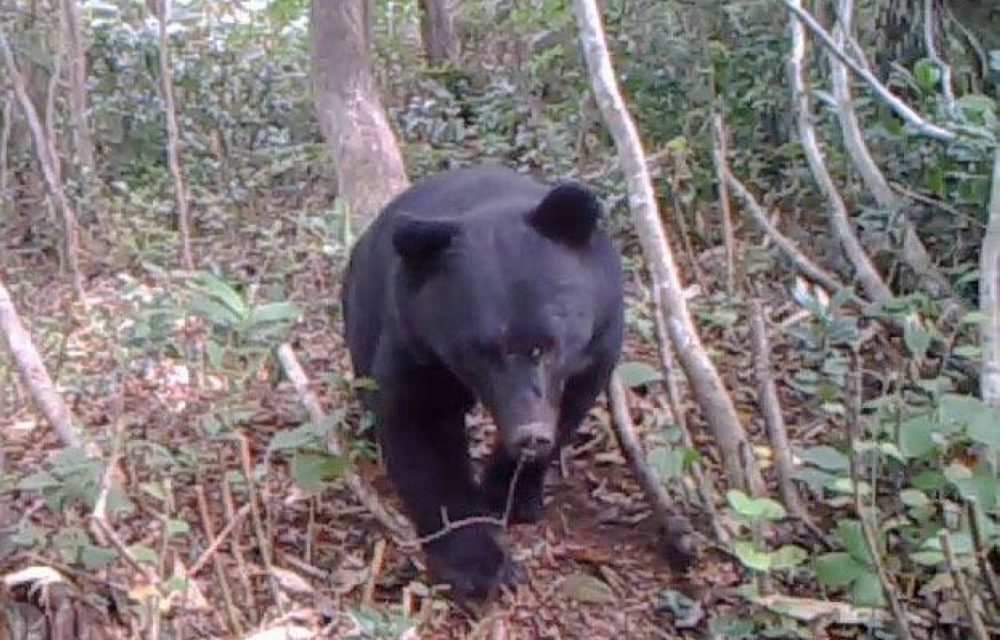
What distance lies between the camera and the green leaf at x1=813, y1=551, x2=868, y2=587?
12.2 ft

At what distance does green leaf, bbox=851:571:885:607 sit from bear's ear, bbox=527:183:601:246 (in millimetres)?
1028

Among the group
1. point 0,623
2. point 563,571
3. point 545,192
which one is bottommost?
point 563,571

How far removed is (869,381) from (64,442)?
2.41m

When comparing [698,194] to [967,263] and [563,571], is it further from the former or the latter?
[563,571]

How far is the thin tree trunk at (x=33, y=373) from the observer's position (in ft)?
12.8

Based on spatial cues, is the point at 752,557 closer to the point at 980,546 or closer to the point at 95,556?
the point at 980,546

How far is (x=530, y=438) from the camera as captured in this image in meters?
3.83

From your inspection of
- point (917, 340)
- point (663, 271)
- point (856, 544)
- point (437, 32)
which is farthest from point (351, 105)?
point (856, 544)

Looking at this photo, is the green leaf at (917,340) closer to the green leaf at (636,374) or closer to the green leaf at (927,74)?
the green leaf at (636,374)

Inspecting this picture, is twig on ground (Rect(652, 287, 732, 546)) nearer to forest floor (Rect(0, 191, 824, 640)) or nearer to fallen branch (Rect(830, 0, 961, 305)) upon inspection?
forest floor (Rect(0, 191, 824, 640))

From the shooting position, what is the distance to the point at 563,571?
179 inches

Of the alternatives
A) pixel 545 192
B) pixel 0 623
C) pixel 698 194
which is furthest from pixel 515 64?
pixel 0 623

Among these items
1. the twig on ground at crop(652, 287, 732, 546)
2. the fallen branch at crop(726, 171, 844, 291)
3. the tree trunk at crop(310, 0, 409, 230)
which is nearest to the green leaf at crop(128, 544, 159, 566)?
the twig on ground at crop(652, 287, 732, 546)

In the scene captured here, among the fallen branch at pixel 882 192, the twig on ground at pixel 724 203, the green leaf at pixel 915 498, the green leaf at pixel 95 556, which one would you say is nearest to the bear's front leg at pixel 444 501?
the green leaf at pixel 95 556
